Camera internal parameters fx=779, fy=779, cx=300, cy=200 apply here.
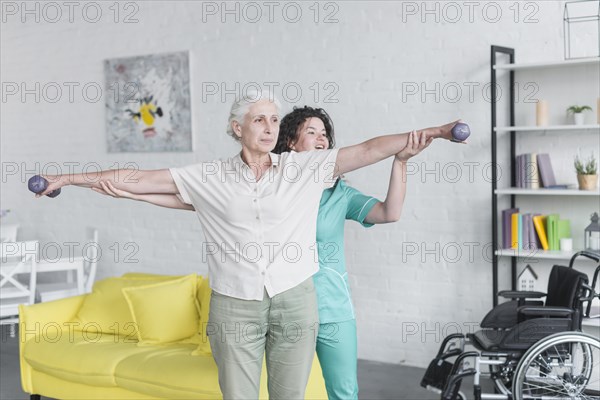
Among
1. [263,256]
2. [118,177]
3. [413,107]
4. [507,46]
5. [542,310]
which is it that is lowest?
[542,310]

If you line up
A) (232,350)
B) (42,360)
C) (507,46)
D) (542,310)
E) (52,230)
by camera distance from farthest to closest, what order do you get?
(52,230), (507,46), (42,360), (542,310), (232,350)

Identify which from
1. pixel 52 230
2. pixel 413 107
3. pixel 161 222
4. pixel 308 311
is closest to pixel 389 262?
pixel 413 107

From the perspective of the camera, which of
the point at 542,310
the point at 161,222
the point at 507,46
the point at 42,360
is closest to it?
the point at 542,310

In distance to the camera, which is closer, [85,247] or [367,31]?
[367,31]

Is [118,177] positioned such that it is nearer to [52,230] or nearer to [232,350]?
[232,350]

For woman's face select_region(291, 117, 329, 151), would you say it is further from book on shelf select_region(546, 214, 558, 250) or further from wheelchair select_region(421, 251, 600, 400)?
book on shelf select_region(546, 214, 558, 250)

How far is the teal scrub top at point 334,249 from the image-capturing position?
2.83m

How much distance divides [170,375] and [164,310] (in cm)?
52

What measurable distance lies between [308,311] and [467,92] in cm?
255

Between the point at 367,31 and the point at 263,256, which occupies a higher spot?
the point at 367,31

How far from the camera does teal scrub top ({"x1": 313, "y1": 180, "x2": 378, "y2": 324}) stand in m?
2.83

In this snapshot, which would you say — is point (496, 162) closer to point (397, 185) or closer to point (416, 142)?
point (397, 185)

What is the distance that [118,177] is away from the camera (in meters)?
2.53

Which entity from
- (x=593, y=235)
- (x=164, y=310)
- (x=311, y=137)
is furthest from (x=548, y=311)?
(x=164, y=310)
